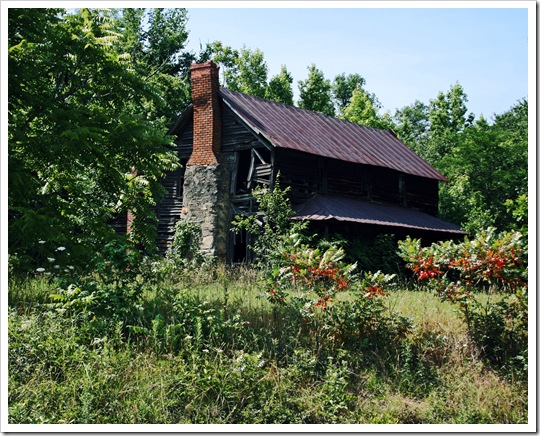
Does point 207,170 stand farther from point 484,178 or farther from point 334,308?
point 484,178

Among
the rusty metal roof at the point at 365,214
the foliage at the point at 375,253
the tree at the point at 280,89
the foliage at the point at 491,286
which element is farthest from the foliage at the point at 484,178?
the foliage at the point at 491,286

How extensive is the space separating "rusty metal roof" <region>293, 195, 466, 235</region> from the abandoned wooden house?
0.18 ft

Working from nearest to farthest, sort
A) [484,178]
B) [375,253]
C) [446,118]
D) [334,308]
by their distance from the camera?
[334,308]
[375,253]
[484,178]
[446,118]

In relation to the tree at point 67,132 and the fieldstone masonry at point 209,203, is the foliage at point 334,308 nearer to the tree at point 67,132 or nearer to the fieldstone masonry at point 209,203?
the tree at point 67,132

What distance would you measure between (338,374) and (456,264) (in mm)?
2737

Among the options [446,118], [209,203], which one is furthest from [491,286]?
[446,118]

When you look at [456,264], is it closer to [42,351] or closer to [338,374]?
[338,374]

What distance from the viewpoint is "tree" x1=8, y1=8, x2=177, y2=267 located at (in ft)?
35.0

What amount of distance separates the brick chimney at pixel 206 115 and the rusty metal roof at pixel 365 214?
3.97m

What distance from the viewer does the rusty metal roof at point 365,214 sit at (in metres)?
20.0

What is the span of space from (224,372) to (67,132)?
4.99m

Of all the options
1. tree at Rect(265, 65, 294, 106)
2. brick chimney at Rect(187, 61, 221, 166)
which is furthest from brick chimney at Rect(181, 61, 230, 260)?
tree at Rect(265, 65, 294, 106)

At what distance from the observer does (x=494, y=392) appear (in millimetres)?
8930

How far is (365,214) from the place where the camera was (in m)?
21.5
